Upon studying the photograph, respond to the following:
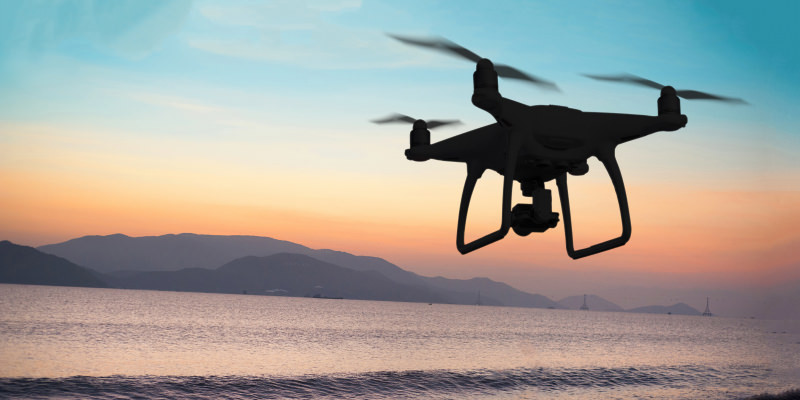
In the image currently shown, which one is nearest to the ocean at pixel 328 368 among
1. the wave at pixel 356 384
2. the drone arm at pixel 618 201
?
the wave at pixel 356 384

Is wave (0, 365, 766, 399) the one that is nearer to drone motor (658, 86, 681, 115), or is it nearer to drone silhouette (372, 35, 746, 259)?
drone silhouette (372, 35, 746, 259)

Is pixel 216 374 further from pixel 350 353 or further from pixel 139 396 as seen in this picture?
pixel 350 353

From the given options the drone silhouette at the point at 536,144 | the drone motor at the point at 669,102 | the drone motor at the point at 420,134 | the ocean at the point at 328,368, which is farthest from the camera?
the ocean at the point at 328,368

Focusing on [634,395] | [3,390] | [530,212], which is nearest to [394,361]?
[634,395]

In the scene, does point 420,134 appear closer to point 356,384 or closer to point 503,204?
point 503,204

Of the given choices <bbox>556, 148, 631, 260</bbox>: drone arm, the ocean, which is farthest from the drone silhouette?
the ocean

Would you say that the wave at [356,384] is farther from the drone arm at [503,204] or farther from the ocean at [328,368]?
the drone arm at [503,204]
